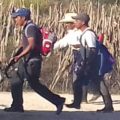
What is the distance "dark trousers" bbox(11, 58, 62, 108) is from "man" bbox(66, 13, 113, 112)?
36.4 inches

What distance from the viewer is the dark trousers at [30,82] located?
34.8ft

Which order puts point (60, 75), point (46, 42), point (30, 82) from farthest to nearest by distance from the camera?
point (60, 75)
point (46, 42)
point (30, 82)

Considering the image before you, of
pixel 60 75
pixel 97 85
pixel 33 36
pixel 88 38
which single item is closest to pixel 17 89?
pixel 33 36

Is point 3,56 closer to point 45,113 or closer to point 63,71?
point 63,71

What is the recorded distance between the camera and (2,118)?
34.2 ft

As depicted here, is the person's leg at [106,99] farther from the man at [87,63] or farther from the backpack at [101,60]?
the backpack at [101,60]

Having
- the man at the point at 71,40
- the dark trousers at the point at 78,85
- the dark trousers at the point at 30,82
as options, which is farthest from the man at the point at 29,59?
the man at the point at 71,40

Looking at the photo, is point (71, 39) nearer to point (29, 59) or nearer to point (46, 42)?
point (46, 42)

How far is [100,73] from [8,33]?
16.7ft

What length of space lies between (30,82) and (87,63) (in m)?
1.21

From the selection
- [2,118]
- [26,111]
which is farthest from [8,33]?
[2,118]

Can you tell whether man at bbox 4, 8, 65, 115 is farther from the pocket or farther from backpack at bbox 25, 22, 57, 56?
backpack at bbox 25, 22, 57, 56

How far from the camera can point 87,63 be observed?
37.5 ft

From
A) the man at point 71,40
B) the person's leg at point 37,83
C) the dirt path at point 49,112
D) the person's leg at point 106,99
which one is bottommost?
the dirt path at point 49,112
